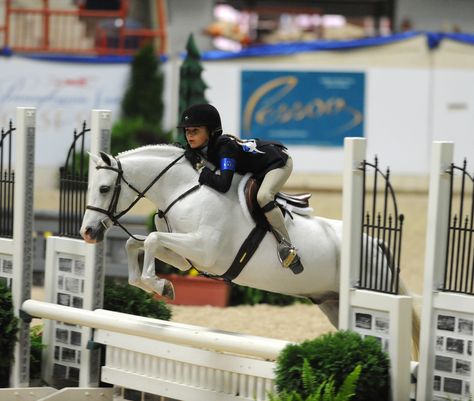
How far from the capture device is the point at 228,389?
596 cm

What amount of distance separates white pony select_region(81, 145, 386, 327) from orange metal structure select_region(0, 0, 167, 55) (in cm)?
1319

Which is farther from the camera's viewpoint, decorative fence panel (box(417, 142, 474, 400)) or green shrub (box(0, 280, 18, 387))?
green shrub (box(0, 280, 18, 387))

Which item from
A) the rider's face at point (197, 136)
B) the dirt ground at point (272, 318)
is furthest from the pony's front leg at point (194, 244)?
the dirt ground at point (272, 318)

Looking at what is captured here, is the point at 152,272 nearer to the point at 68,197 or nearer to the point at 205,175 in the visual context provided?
the point at 205,175

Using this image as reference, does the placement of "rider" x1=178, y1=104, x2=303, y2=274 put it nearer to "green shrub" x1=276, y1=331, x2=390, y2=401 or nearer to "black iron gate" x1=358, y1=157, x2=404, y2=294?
"black iron gate" x1=358, y1=157, x2=404, y2=294

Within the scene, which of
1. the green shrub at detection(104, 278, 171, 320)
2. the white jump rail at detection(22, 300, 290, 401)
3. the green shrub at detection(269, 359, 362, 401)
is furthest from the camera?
the green shrub at detection(104, 278, 171, 320)

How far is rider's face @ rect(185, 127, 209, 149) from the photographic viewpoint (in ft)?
20.3

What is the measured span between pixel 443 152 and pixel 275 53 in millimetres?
13563

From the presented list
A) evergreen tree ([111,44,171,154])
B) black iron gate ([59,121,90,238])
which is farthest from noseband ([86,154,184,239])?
evergreen tree ([111,44,171,154])

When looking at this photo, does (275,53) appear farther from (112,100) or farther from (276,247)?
(276,247)

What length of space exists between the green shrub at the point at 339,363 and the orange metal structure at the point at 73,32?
1443 cm

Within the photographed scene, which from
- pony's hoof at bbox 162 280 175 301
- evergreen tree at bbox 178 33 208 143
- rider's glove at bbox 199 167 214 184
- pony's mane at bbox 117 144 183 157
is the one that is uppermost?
evergreen tree at bbox 178 33 208 143

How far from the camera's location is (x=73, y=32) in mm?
19656

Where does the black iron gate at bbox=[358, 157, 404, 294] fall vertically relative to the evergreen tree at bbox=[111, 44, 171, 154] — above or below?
below
